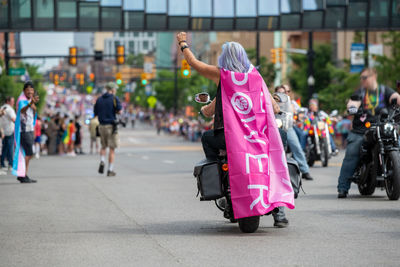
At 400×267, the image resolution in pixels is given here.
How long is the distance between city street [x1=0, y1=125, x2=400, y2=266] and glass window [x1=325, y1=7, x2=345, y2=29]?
2618cm

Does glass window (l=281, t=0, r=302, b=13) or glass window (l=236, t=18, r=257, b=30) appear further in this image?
glass window (l=236, t=18, r=257, b=30)

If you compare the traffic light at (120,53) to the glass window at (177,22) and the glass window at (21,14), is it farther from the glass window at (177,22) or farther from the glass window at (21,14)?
the glass window at (21,14)

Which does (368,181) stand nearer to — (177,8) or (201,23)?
(201,23)

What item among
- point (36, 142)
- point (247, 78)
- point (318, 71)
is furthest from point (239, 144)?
point (318, 71)

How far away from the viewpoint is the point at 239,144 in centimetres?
880

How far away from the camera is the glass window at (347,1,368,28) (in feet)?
131

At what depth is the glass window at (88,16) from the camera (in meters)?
39.3

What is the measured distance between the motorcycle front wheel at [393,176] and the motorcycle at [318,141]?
9.74 metres

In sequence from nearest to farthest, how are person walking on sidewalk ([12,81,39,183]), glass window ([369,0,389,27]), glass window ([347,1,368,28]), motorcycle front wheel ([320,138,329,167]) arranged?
person walking on sidewalk ([12,81,39,183]), motorcycle front wheel ([320,138,329,167]), glass window ([369,0,389,27]), glass window ([347,1,368,28])

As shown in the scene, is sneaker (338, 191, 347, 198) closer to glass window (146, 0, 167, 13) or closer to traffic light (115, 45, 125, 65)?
glass window (146, 0, 167, 13)

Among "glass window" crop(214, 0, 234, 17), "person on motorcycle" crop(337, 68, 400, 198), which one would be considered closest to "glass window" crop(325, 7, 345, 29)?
"glass window" crop(214, 0, 234, 17)

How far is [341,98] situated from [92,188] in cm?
3224

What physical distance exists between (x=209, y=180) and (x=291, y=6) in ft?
103

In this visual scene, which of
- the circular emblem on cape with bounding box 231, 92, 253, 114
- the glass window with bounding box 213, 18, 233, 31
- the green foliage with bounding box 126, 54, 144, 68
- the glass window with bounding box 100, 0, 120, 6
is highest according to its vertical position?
the glass window with bounding box 100, 0, 120, 6
